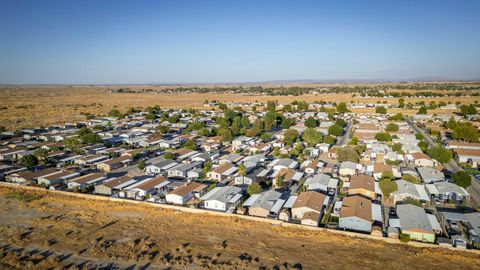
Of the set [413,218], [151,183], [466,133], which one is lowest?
[413,218]

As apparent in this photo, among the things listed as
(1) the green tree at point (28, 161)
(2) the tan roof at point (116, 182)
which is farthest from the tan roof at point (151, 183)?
(1) the green tree at point (28, 161)

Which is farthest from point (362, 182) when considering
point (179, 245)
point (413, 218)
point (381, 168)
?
point (179, 245)

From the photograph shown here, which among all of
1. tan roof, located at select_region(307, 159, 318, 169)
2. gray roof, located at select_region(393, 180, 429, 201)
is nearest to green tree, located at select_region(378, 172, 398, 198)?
gray roof, located at select_region(393, 180, 429, 201)

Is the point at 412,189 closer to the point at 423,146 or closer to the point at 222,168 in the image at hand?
the point at 423,146

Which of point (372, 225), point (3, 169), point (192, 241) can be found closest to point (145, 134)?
point (3, 169)

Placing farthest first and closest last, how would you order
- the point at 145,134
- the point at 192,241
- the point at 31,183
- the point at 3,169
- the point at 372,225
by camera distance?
the point at 145,134
the point at 3,169
the point at 31,183
the point at 372,225
the point at 192,241

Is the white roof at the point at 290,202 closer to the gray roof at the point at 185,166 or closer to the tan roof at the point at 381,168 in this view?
the tan roof at the point at 381,168

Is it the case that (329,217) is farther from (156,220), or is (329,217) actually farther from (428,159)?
(428,159)
